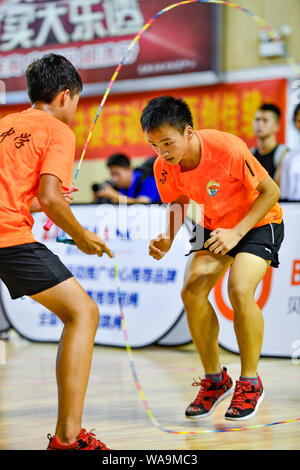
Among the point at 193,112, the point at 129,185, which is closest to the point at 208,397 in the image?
the point at 129,185

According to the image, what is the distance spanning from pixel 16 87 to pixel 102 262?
525 centimetres

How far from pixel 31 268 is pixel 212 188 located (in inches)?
44.9

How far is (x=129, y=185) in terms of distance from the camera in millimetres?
6648

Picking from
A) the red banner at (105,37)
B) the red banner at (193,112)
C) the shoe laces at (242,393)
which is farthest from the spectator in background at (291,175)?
the red banner at (105,37)

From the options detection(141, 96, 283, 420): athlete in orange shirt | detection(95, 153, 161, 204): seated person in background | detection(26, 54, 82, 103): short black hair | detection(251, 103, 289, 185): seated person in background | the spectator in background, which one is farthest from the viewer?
detection(95, 153, 161, 204): seated person in background

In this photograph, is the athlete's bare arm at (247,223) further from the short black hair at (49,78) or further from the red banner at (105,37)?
the red banner at (105,37)

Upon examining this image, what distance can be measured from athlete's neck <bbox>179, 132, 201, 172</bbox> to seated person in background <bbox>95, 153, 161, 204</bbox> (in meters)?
2.39

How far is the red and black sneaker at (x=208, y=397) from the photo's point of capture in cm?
336

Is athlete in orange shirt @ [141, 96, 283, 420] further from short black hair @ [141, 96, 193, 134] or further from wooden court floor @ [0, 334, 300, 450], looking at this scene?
wooden court floor @ [0, 334, 300, 450]

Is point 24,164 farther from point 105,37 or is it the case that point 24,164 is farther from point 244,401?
point 105,37

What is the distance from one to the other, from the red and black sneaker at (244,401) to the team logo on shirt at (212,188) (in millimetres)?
913

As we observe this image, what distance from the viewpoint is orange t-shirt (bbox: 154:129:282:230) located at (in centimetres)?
324

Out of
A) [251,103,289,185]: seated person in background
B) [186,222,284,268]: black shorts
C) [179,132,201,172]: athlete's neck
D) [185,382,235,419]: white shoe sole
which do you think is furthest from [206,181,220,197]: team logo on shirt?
[251,103,289,185]: seated person in background
